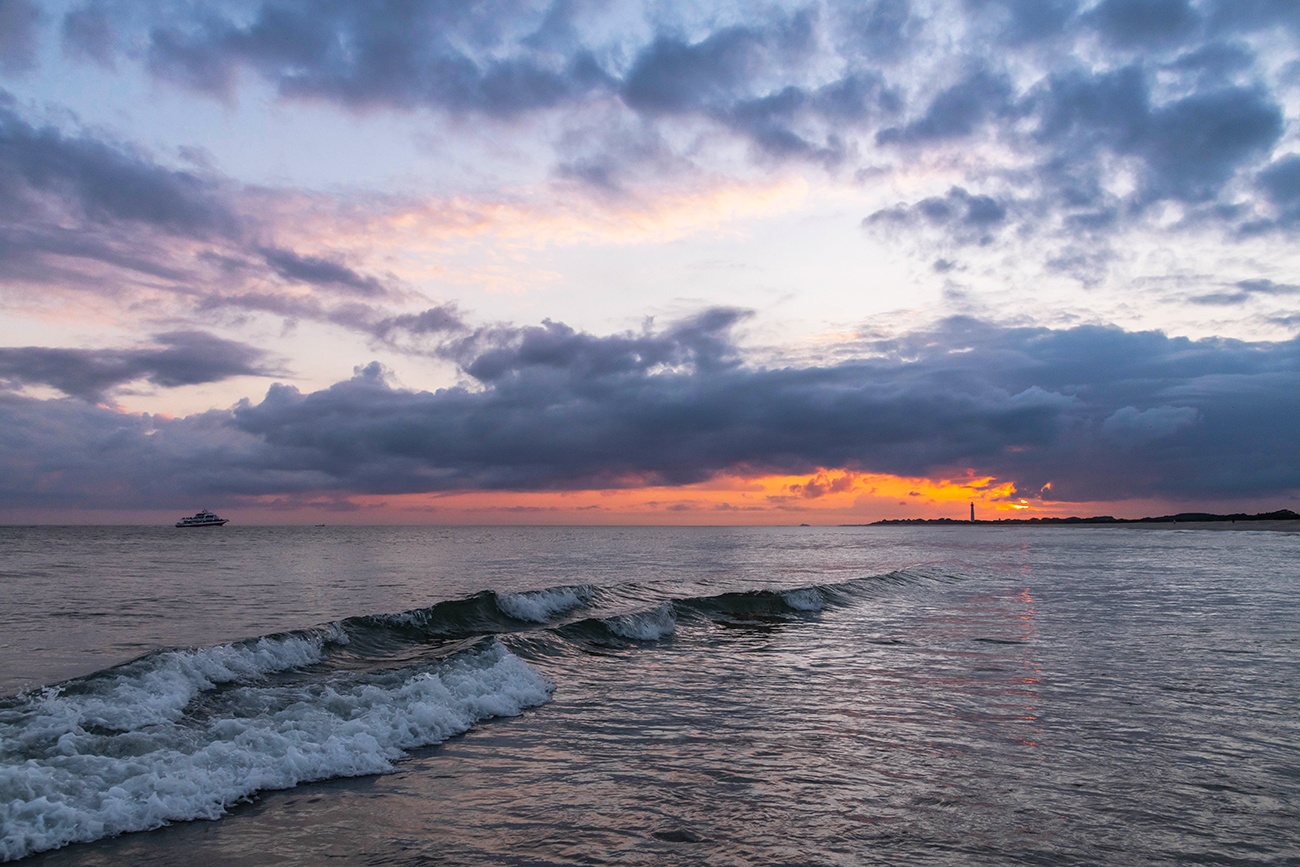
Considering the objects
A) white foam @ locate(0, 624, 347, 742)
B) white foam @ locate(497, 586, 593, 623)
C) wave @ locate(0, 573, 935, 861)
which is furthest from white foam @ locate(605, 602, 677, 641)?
white foam @ locate(0, 624, 347, 742)

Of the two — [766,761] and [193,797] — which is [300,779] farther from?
[766,761]

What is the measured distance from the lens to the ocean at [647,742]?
7.57 metres

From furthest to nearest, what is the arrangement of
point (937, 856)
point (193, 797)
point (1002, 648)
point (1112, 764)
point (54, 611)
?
point (54, 611)
point (1002, 648)
point (1112, 764)
point (193, 797)
point (937, 856)

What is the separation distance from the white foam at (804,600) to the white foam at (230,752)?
1811 centimetres

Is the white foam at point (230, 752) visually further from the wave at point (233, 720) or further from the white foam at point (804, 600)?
the white foam at point (804, 600)

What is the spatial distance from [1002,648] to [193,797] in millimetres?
17681

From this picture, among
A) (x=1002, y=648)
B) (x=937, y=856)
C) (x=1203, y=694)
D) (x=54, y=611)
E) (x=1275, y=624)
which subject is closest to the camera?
(x=937, y=856)

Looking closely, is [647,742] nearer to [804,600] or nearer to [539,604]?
[539,604]

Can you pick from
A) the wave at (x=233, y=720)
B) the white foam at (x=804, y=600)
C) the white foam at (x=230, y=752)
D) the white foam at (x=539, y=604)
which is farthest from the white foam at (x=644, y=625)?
the white foam at (x=230, y=752)

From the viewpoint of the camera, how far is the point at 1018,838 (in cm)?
743

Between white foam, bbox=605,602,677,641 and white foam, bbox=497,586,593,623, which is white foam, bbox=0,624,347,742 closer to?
white foam, bbox=605,602,677,641

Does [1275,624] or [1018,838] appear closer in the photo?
[1018,838]

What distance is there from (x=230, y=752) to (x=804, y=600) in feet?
→ 82.3

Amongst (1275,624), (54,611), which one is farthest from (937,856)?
Answer: (54,611)
